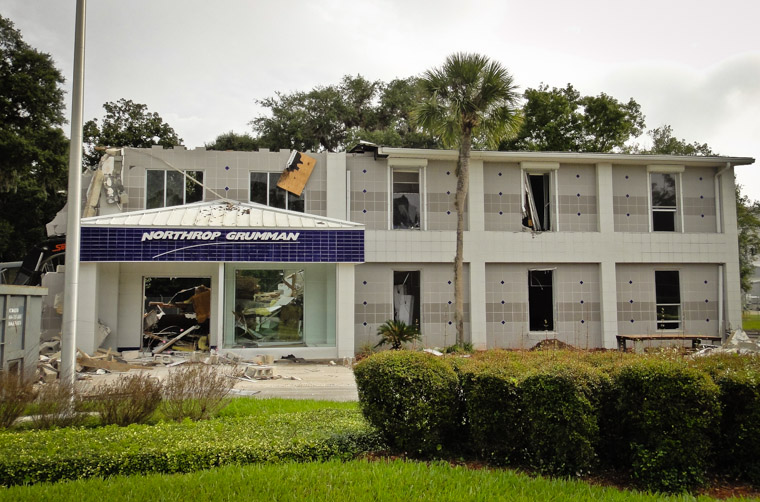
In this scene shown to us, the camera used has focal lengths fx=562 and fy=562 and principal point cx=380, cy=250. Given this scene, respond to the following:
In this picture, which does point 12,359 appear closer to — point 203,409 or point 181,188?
point 203,409

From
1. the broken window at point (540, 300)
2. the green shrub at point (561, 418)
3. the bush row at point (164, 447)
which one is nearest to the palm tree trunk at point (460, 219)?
the broken window at point (540, 300)

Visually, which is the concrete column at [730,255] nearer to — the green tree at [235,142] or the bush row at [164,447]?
the bush row at [164,447]

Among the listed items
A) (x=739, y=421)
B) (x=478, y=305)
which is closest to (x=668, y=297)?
(x=478, y=305)

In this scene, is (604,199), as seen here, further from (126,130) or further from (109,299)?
(126,130)

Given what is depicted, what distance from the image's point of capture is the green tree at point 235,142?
129ft

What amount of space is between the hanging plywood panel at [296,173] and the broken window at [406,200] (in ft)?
10.4

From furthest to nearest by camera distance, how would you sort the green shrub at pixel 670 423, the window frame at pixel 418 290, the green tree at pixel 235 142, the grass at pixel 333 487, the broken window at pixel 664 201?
1. the green tree at pixel 235 142
2. the broken window at pixel 664 201
3. the window frame at pixel 418 290
4. the green shrub at pixel 670 423
5. the grass at pixel 333 487

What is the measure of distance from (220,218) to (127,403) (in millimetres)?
9735

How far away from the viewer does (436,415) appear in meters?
6.66

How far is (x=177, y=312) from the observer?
60.2 feet

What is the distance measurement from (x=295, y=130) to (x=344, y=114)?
4094 millimetres

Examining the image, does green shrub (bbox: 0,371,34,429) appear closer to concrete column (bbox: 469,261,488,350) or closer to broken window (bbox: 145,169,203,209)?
broken window (bbox: 145,169,203,209)

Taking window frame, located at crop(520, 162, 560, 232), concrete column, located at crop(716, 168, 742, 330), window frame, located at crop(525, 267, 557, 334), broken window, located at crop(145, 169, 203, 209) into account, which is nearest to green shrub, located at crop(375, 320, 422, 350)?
window frame, located at crop(525, 267, 557, 334)

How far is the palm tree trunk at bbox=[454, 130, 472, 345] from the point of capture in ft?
60.6
